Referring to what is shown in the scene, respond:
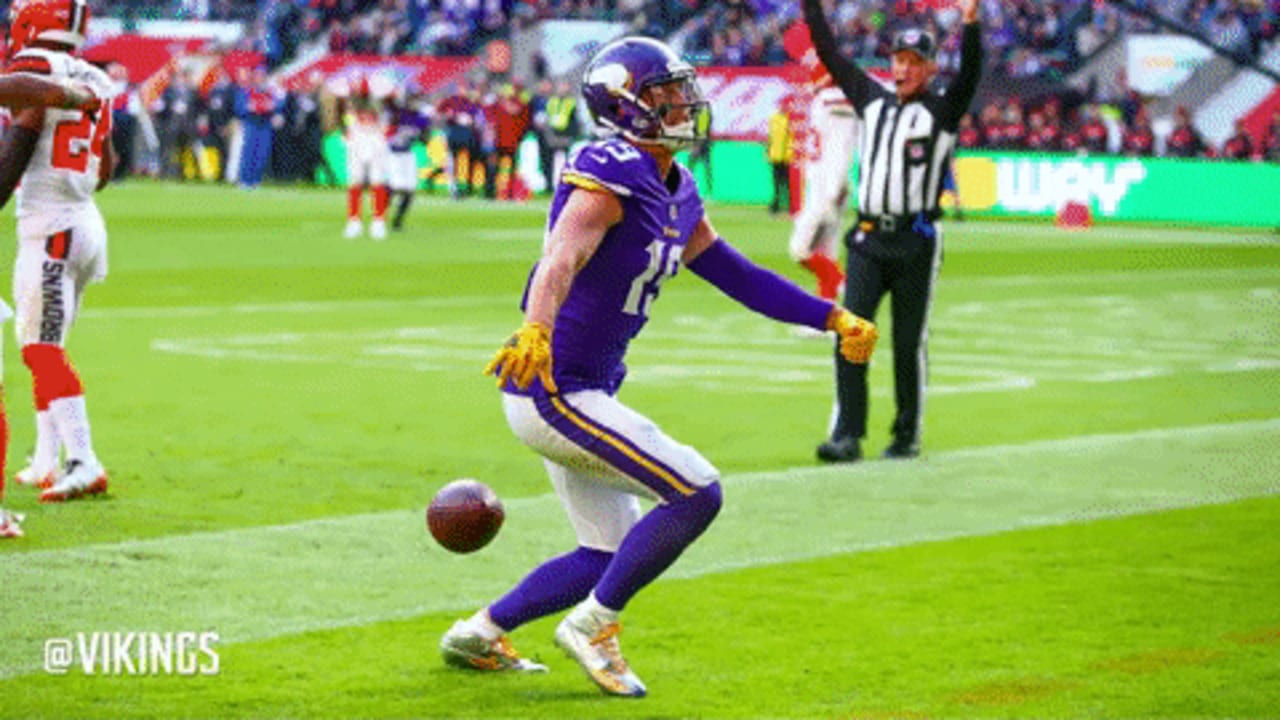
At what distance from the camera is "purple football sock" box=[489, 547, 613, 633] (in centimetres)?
761

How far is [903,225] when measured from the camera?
1293 centimetres

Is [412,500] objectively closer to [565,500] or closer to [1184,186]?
[565,500]

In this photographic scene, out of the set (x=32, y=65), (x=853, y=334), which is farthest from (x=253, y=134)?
(x=853, y=334)

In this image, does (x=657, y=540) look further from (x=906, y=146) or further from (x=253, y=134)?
(x=253, y=134)

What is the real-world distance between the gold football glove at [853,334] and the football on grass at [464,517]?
120 centimetres

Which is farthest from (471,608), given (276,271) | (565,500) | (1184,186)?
(1184,186)

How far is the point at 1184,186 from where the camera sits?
35500 millimetres

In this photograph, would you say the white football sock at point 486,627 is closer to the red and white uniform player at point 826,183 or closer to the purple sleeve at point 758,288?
the purple sleeve at point 758,288

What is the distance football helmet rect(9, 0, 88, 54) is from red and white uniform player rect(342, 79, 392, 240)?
20.3 meters

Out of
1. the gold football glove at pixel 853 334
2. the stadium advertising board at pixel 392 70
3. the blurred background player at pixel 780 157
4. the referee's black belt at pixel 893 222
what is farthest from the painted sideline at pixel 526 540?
the stadium advertising board at pixel 392 70

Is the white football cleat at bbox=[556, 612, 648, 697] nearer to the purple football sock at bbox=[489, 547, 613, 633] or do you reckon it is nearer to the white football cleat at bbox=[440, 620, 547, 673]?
the purple football sock at bbox=[489, 547, 613, 633]

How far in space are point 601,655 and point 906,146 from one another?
6195 millimetres

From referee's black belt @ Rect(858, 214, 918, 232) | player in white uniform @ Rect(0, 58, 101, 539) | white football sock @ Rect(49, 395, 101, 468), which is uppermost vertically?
player in white uniform @ Rect(0, 58, 101, 539)

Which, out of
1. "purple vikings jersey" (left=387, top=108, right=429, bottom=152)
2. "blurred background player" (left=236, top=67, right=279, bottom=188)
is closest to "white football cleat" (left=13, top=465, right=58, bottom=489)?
"purple vikings jersey" (left=387, top=108, right=429, bottom=152)
